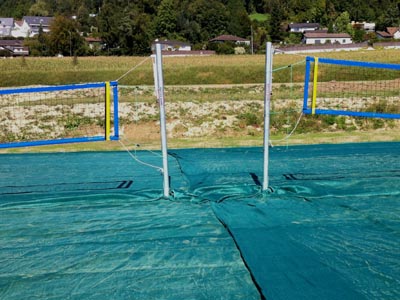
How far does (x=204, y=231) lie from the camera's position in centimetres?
445

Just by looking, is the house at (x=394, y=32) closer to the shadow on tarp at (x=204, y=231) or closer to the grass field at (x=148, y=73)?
the grass field at (x=148, y=73)

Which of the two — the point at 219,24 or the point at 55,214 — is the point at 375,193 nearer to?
the point at 55,214

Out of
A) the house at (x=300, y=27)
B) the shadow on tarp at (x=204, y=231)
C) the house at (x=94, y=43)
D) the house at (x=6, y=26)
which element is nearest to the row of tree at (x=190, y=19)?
the house at (x=94, y=43)

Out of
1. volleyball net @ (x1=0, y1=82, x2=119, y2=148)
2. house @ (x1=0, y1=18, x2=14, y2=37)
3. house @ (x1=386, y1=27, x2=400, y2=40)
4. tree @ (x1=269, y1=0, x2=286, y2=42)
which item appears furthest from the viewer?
house @ (x1=0, y1=18, x2=14, y2=37)

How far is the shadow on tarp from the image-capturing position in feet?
11.2

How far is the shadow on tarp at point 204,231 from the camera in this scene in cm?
342

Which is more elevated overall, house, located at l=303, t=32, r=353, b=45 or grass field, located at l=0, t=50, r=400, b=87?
house, located at l=303, t=32, r=353, b=45

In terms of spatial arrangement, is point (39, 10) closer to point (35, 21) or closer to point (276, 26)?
point (35, 21)

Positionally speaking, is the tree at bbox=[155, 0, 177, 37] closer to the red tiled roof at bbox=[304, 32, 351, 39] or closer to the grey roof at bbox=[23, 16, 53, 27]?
the red tiled roof at bbox=[304, 32, 351, 39]

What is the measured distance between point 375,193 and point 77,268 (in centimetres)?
358

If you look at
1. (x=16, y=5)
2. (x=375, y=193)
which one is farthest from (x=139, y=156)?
(x=16, y=5)

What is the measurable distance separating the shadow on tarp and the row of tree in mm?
56154

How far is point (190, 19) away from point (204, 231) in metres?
89.7

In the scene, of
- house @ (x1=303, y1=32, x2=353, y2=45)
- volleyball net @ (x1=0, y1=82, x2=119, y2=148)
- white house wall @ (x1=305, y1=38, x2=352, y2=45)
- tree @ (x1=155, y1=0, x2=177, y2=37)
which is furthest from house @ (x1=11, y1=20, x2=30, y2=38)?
volleyball net @ (x1=0, y1=82, x2=119, y2=148)
